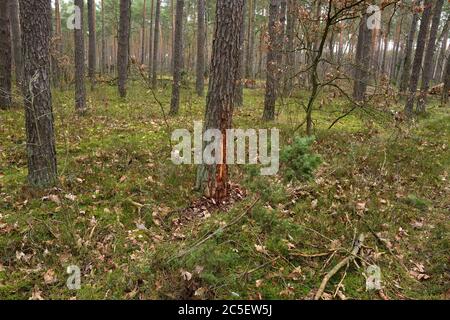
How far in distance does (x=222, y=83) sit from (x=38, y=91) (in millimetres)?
2774

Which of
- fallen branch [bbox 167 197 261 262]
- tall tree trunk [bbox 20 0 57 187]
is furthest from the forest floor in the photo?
tall tree trunk [bbox 20 0 57 187]

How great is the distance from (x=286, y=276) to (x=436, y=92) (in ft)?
77.1

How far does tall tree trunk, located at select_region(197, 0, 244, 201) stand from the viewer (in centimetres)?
566

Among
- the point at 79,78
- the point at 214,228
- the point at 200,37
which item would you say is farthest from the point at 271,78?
the point at 214,228

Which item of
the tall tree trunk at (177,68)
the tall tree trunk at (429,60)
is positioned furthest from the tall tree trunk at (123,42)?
the tall tree trunk at (429,60)

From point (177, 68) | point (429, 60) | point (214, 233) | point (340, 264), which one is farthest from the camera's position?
point (429, 60)

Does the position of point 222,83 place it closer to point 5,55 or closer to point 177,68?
point 177,68

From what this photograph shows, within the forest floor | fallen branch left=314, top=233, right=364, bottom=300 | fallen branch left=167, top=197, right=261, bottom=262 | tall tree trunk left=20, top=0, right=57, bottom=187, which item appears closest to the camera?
fallen branch left=314, top=233, right=364, bottom=300

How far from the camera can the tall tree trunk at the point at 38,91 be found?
210 inches

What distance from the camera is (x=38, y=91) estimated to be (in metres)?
5.52

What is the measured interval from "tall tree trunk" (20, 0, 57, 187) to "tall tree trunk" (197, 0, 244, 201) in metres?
2.45

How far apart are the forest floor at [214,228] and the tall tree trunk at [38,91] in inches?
14.5

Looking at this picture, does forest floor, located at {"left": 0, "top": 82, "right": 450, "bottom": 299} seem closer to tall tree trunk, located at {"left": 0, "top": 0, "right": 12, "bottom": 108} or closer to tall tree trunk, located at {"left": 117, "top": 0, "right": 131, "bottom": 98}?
tall tree trunk, located at {"left": 0, "top": 0, "right": 12, "bottom": 108}
